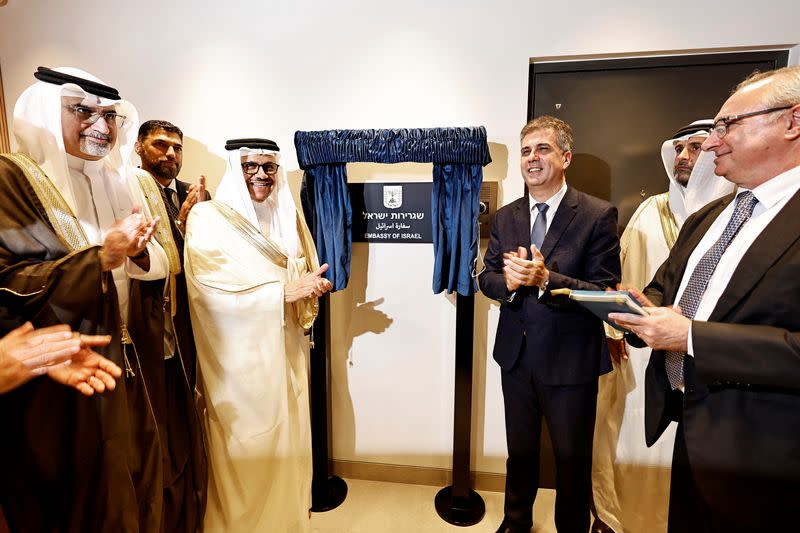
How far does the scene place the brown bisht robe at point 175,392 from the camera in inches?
65.7

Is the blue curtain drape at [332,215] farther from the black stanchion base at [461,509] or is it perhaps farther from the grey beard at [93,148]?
the black stanchion base at [461,509]

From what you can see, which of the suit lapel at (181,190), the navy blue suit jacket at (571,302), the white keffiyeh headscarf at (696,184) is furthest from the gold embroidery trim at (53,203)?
the white keffiyeh headscarf at (696,184)

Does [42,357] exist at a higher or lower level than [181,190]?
lower

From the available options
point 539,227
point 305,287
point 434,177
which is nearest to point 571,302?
point 539,227

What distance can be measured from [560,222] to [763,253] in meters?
0.75

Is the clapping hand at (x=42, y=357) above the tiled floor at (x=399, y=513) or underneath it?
above

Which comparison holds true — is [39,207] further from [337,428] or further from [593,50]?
[593,50]

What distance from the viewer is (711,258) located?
1.21 metres

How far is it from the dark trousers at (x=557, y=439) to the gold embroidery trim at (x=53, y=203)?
1926mm

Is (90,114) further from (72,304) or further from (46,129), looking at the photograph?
(72,304)

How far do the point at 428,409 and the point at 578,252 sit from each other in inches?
57.7

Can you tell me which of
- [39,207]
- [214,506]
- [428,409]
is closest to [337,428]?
[428,409]

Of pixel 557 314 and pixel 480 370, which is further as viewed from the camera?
pixel 480 370

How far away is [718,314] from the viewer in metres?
1.10
